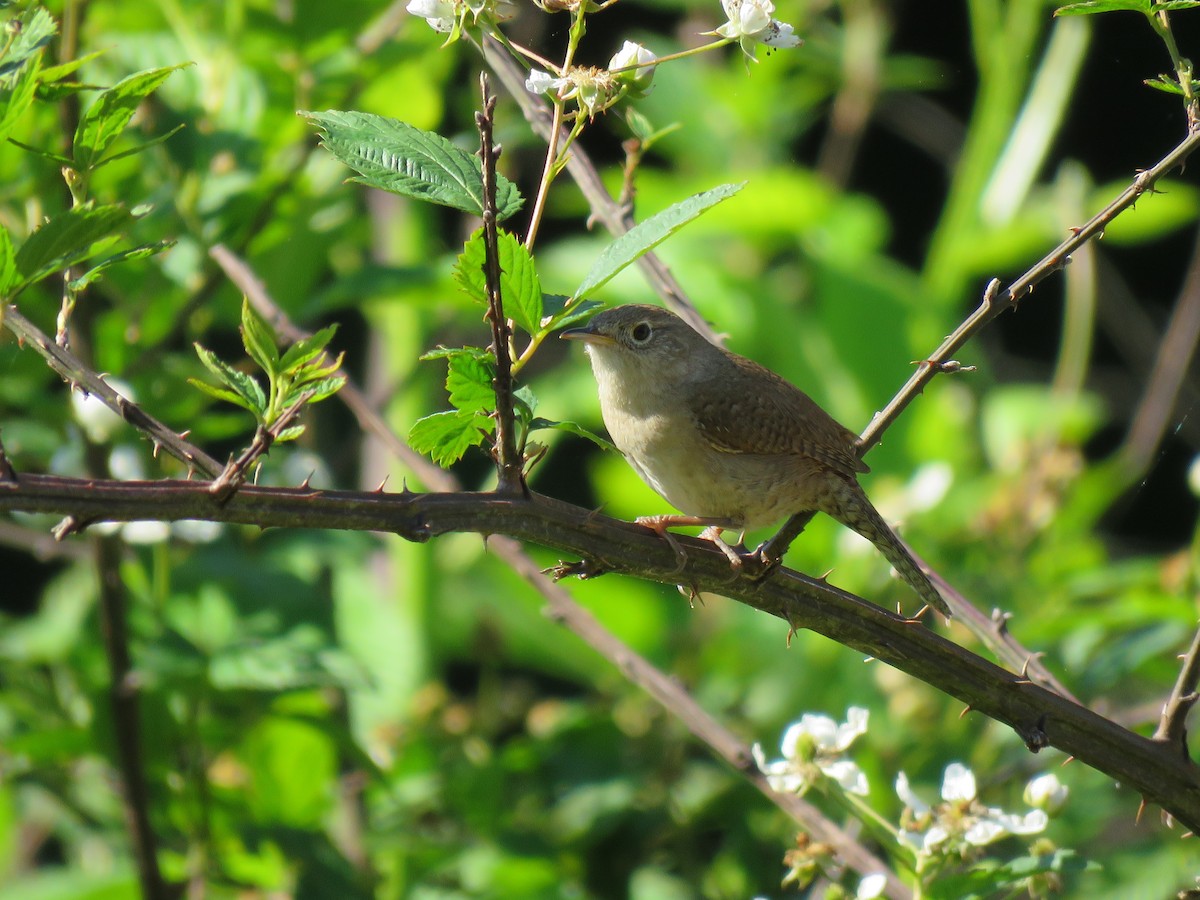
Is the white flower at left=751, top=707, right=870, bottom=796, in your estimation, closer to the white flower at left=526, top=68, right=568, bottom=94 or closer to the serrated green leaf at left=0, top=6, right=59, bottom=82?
the white flower at left=526, top=68, right=568, bottom=94

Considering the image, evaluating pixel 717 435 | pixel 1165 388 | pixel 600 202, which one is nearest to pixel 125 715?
pixel 717 435

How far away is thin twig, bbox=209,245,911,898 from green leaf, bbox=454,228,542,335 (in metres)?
0.85

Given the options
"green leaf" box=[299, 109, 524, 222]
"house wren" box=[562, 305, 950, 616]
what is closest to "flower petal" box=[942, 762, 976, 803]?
"house wren" box=[562, 305, 950, 616]

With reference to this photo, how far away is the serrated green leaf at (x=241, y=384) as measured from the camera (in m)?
1.51

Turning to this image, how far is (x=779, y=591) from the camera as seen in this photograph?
195 cm

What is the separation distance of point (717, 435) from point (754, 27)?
1.37 m

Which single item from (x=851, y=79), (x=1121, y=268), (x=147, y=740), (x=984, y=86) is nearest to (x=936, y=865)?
(x=147, y=740)

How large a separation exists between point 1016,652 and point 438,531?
1198 millimetres

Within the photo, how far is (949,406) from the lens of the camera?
500cm

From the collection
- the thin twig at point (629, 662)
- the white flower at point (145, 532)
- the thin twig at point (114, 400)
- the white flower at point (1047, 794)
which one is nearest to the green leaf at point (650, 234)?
the thin twig at point (114, 400)

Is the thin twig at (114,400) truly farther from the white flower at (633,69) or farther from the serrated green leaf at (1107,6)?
the serrated green leaf at (1107,6)

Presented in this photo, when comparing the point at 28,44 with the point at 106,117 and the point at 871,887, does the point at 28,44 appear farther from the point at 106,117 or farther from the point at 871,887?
the point at 871,887

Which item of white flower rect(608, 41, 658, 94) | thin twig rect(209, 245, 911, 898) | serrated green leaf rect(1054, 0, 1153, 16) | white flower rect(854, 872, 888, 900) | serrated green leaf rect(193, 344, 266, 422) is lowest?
white flower rect(854, 872, 888, 900)

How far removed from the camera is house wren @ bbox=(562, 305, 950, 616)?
2879 mm
